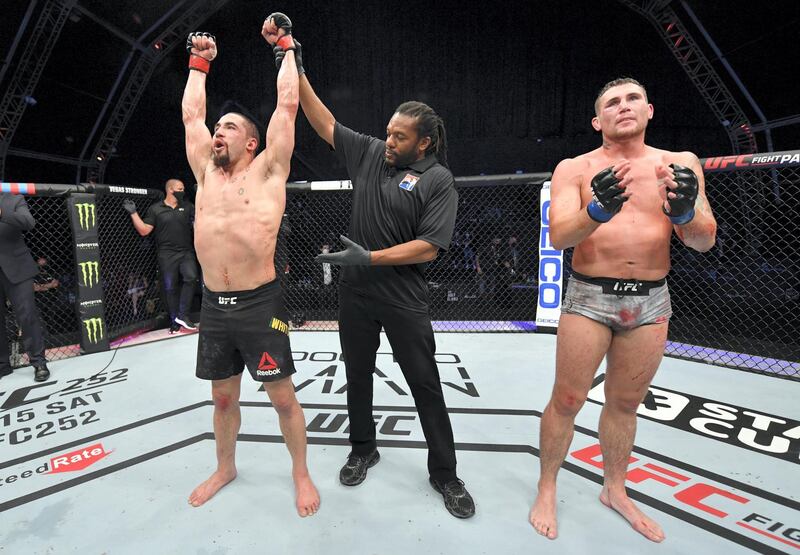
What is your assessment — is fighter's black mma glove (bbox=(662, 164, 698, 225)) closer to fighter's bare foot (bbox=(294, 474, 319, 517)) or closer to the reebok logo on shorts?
the reebok logo on shorts

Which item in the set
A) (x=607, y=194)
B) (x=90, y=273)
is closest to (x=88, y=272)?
(x=90, y=273)

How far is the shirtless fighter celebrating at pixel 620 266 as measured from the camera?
1456 millimetres

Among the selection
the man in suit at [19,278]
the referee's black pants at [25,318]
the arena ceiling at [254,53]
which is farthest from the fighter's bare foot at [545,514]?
the arena ceiling at [254,53]

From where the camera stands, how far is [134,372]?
3.30 meters

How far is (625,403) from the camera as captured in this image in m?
1.58

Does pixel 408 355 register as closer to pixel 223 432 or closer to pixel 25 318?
pixel 223 432

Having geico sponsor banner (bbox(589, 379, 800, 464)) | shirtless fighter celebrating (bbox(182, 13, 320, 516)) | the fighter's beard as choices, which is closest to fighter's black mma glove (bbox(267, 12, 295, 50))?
shirtless fighter celebrating (bbox(182, 13, 320, 516))

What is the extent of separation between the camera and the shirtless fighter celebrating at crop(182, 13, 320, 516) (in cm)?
166

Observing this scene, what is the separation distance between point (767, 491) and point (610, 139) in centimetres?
172

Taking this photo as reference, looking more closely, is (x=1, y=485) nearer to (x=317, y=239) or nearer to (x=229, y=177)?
(x=229, y=177)

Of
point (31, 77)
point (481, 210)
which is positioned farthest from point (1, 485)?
point (31, 77)

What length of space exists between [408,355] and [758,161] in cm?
313

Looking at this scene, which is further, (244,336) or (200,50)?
(200,50)

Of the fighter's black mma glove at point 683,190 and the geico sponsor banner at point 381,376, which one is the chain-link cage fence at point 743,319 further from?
the fighter's black mma glove at point 683,190
